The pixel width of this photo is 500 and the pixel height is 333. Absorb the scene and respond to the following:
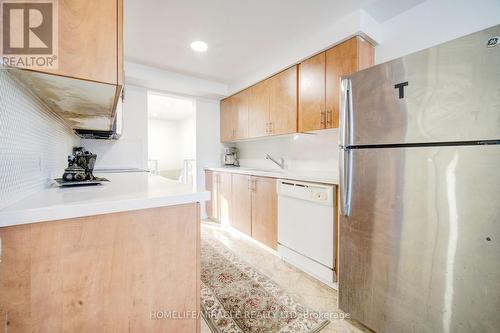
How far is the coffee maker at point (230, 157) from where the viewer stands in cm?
380

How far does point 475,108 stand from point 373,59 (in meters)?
1.31

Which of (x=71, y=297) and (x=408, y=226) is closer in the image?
(x=71, y=297)

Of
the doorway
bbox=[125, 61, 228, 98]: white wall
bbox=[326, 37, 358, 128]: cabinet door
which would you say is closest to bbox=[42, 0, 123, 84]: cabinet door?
bbox=[326, 37, 358, 128]: cabinet door

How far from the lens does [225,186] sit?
317 cm

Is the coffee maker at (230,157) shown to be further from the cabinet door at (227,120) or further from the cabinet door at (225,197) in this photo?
the cabinet door at (225,197)

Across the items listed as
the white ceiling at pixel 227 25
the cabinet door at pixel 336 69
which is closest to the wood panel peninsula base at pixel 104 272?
the cabinet door at pixel 336 69

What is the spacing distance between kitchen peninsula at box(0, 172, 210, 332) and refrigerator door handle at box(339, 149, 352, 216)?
3.02 ft

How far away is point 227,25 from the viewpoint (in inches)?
75.5

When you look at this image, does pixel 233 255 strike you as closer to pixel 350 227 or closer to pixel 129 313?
pixel 350 227

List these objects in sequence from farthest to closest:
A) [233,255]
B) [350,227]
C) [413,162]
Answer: [233,255]
[350,227]
[413,162]

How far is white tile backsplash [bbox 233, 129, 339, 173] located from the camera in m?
2.35

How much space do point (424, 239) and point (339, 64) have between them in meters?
1.53

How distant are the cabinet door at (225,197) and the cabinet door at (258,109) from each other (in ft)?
2.47

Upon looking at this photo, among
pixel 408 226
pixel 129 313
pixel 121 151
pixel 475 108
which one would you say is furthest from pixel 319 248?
pixel 121 151
